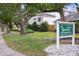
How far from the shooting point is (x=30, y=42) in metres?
7.60

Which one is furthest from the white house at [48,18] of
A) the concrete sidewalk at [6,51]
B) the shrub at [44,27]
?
the concrete sidewalk at [6,51]

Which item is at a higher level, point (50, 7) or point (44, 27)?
point (50, 7)

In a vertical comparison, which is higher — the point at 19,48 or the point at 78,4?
the point at 78,4

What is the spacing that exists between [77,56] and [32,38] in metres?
0.60

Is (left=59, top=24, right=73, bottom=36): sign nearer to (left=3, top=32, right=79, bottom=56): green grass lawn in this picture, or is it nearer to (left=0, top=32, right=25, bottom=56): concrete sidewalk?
(left=3, top=32, right=79, bottom=56): green grass lawn

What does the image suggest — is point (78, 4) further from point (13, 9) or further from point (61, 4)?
point (13, 9)

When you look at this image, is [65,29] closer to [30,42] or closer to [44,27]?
[44,27]

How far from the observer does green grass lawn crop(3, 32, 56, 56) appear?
759 cm

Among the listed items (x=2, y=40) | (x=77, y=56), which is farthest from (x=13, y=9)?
(x=77, y=56)

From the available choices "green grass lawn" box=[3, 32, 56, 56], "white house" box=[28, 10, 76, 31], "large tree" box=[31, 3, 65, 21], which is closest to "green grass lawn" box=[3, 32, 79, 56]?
"green grass lawn" box=[3, 32, 56, 56]

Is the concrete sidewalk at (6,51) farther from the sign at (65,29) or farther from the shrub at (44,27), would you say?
the sign at (65,29)

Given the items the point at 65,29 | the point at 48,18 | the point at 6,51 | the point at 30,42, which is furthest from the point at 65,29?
the point at 6,51

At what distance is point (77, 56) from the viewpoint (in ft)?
24.8

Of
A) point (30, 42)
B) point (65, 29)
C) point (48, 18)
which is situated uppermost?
point (48, 18)
